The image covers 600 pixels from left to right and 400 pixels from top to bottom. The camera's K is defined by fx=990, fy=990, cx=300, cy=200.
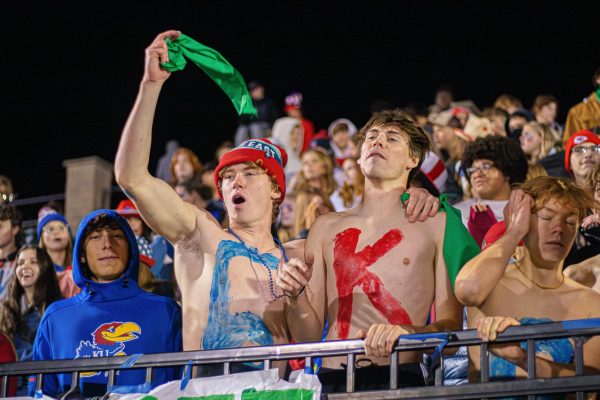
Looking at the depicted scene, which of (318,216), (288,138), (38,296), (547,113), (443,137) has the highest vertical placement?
(288,138)

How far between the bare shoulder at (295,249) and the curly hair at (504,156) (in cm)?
216

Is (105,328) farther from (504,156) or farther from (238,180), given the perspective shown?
(504,156)

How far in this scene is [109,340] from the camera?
16.3ft

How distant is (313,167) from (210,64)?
4680 millimetres

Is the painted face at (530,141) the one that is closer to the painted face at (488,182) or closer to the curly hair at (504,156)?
the curly hair at (504,156)

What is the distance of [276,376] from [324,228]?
1.10 meters

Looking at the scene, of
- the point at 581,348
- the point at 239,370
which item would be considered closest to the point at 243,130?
the point at 239,370

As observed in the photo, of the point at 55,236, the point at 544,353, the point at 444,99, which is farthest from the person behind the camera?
the point at 444,99

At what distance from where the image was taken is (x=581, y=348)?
11.6 feet

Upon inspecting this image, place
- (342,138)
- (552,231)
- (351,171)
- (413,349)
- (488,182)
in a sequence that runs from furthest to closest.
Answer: (342,138) < (351,171) < (488,182) < (552,231) < (413,349)

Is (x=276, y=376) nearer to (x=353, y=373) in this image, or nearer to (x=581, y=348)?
(x=353, y=373)

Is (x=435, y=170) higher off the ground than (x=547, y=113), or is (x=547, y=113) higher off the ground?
(x=547, y=113)

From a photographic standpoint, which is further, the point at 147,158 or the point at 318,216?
the point at 318,216

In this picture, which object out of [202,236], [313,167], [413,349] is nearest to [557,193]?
[413,349]
